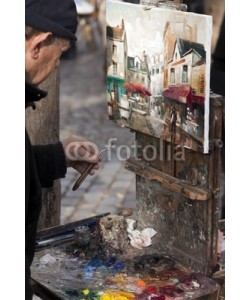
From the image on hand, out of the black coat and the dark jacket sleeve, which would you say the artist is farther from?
the dark jacket sleeve

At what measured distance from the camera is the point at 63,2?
2445mm


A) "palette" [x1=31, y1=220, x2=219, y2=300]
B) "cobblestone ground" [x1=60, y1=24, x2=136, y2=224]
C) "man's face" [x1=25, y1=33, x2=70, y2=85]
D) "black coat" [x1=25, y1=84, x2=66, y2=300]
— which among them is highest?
"man's face" [x1=25, y1=33, x2=70, y2=85]

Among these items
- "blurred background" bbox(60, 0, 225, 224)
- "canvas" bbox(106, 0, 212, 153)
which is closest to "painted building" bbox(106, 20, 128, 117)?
"canvas" bbox(106, 0, 212, 153)

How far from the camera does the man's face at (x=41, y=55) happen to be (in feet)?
→ 7.72

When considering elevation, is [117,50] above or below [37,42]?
below

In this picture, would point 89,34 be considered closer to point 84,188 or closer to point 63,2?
point 84,188

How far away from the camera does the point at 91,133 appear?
24.9ft

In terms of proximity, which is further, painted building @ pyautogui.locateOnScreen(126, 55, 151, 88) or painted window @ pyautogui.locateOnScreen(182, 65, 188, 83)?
painted building @ pyautogui.locateOnScreen(126, 55, 151, 88)

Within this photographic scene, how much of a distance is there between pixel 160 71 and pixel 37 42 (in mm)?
779

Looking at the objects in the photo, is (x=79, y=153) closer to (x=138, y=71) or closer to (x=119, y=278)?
(x=138, y=71)

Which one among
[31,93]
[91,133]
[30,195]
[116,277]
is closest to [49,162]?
[116,277]

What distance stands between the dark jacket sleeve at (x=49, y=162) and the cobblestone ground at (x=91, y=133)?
2570 mm

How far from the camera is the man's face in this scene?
7.72 feet
